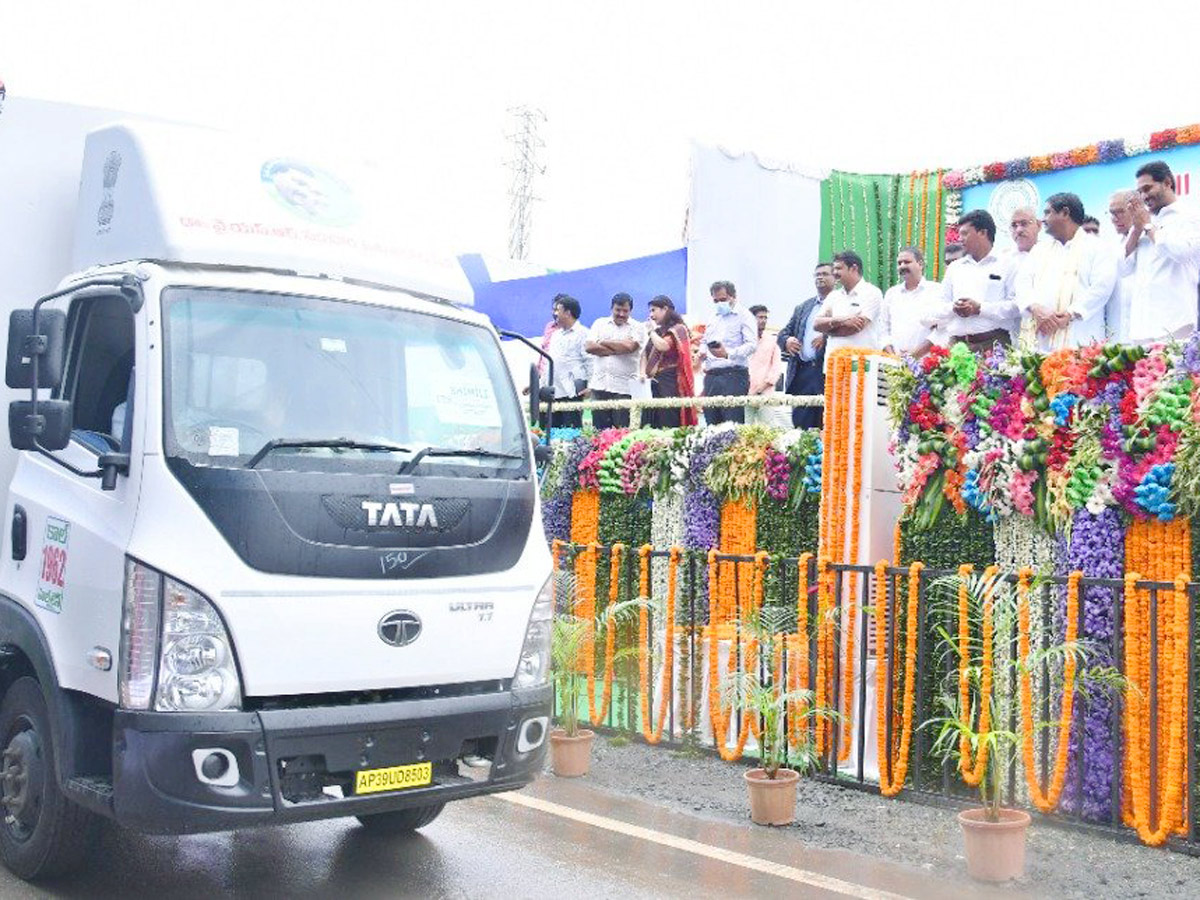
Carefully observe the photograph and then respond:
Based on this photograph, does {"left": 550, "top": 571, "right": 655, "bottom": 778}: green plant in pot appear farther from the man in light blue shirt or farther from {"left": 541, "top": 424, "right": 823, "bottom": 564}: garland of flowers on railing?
the man in light blue shirt

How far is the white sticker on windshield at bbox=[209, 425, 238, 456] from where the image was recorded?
4922 mm

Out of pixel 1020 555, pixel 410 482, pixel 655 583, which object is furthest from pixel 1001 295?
pixel 410 482

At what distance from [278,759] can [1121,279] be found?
655cm

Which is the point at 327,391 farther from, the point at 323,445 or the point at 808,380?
the point at 808,380

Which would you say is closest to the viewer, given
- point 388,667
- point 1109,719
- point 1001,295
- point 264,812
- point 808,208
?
point 264,812

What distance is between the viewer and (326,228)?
5.81 meters

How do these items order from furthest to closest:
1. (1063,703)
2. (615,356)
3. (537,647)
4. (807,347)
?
(615,356), (807,347), (1063,703), (537,647)

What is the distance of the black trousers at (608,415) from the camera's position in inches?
491

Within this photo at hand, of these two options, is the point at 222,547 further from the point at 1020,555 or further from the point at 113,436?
the point at 1020,555

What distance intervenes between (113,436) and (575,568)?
5.07 metres

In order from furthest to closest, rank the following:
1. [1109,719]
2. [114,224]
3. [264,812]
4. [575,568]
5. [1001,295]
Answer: [575,568] < [1001,295] < [1109,719] < [114,224] < [264,812]

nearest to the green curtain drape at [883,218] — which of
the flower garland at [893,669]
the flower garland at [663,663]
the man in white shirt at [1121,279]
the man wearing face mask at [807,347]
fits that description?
the man wearing face mask at [807,347]

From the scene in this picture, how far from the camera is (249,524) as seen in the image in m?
4.81

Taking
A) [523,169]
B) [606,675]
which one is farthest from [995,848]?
[523,169]
